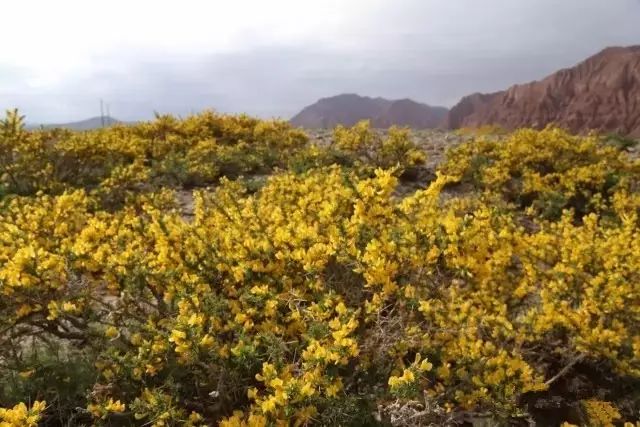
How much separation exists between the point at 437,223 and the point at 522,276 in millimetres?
1657

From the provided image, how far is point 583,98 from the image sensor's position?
68.4m

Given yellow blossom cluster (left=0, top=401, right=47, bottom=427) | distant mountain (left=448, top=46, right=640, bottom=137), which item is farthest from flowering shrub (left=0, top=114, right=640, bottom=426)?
distant mountain (left=448, top=46, right=640, bottom=137)

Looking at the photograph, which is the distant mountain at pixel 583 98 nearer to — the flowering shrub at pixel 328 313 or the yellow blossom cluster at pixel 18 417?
the flowering shrub at pixel 328 313

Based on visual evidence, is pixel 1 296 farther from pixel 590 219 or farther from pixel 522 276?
pixel 590 219

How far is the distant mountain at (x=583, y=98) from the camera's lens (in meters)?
62.8

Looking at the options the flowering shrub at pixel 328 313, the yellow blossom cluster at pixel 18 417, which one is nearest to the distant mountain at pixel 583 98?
the flowering shrub at pixel 328 313

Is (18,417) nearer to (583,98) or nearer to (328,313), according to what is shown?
(328,313)

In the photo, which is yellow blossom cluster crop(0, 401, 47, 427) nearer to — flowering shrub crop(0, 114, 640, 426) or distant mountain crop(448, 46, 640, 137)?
flowering shrub crop(0, 114, 640, 426)

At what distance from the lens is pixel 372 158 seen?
1057cm

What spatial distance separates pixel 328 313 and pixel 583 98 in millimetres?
75057

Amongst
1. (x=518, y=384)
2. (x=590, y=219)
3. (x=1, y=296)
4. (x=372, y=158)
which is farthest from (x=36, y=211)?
(x=372, y=158)

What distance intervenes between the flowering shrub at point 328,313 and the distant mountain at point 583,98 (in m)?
60.4

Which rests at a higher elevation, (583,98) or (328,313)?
(583,98)

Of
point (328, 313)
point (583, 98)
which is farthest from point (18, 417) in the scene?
point (583, 98)
